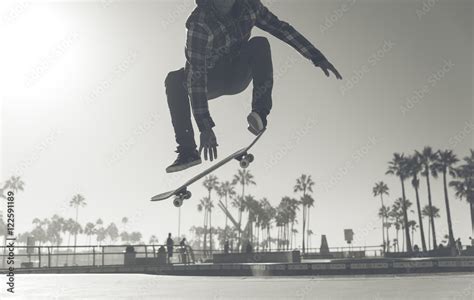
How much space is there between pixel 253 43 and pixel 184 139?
138 centimetres

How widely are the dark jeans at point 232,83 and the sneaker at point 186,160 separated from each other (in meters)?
0.08

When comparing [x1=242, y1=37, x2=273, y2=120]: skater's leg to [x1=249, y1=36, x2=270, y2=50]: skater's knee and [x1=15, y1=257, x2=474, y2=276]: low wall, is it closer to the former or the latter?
[x1=249, y1=36, x2=270, y2=50]: skater's knee

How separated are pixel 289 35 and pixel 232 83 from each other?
1083mm

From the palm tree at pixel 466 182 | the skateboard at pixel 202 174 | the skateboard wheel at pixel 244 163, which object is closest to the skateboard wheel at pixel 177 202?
the skateboard at pixel 202 174

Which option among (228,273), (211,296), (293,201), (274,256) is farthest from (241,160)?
(293,201)

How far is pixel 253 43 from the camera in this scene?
5.13 m

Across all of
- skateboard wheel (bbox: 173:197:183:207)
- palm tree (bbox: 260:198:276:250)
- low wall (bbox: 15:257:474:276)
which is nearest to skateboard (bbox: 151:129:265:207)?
skateboard wheel (bbox: 173:197:183:207)

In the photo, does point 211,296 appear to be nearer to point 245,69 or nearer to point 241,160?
point 241,160

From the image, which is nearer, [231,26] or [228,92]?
[231,26]

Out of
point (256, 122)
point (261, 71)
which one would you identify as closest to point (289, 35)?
point (261, 71)

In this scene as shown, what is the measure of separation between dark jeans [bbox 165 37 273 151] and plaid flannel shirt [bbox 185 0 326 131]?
12 centimetres

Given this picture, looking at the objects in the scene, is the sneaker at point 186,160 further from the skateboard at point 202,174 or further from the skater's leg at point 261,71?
the skater's leg at point 261,71

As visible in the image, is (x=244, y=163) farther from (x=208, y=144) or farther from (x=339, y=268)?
(x=339, y=268)

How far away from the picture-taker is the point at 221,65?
4980 millimetres
